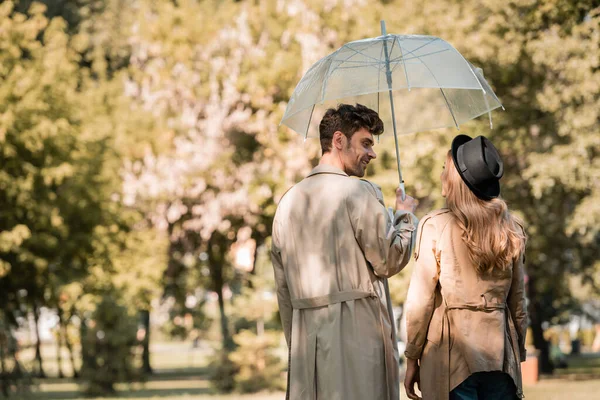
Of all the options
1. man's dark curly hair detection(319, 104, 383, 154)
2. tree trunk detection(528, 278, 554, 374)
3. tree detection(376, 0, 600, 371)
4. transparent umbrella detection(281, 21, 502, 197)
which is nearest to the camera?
man's dark curly hair detection(319, 104, 383, 154)

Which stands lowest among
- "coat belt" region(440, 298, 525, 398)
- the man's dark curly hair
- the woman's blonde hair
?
"coat belt" region(440, 298, 525, 398)

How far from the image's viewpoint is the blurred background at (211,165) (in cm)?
2181

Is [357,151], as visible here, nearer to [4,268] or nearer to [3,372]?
[3,372]

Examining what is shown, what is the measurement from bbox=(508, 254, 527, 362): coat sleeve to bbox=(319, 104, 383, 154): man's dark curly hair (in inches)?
36.4

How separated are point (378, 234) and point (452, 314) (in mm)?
513

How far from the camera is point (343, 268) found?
4.63 metres

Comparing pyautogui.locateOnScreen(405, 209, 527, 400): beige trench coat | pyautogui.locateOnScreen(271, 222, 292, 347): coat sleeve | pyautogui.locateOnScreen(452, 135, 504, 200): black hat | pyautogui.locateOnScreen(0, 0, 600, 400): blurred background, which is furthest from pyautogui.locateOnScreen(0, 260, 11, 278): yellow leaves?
pyautogui.locateOnScreen(452, 135, 504, 200): black hat

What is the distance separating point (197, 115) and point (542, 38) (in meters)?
12.1

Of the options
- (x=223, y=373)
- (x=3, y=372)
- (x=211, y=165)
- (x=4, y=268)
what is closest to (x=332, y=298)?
(x=223, y=373)

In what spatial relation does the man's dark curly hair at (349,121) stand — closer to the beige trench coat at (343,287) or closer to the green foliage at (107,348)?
the beige trench coat at (343,287)

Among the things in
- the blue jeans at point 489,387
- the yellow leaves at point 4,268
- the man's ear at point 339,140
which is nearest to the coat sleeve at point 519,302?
the blue jeans at point 489,387

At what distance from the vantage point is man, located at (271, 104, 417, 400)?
181 inches

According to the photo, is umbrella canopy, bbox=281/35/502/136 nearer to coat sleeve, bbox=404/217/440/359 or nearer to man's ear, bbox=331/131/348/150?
man's ear, bbox=331/131/348/150

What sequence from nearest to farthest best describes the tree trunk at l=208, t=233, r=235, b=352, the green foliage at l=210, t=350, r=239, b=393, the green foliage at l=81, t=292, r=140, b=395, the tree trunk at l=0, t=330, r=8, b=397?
the tree trunk at l=0, t=330, r=8, b=397 → the green foliage at l=81, t=292, r=140, b=395 → the green foliage at l=210, t=350, r=239, b=393 → the tree trunk at l=208, t=233, r=235, b=352
